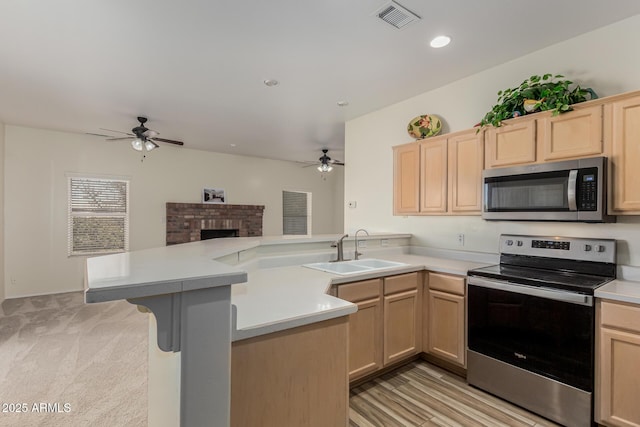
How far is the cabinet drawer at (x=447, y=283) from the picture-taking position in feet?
8.30

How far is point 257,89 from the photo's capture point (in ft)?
11.5

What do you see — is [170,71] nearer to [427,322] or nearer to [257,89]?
[257,89]

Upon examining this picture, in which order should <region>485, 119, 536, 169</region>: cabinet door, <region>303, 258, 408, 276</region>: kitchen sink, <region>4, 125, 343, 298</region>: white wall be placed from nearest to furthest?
<region>485, 119, 536, 169</region>: cabinet door → <region>303, 258, 408, 276</region>: kitchen sink → <region>4, 125, 343, 298</region>: white wall

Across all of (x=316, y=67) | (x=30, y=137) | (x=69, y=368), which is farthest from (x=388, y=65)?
(x=30, y=137)

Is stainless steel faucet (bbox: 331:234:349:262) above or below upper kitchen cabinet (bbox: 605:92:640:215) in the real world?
below

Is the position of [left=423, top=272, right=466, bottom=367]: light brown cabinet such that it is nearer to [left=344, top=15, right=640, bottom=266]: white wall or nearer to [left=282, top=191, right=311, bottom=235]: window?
[left=344, top=15, right=640, bottom=266]: white wall

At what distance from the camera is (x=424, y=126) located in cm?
344

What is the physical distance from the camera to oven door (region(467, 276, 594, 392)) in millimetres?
1885

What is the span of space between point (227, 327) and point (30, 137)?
6.23 metres

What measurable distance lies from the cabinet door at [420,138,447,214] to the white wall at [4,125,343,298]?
485cm

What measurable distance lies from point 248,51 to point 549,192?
2.64 metres

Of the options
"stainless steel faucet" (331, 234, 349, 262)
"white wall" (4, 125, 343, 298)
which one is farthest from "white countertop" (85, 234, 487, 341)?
"white wall" (4, 125, 343, 298)

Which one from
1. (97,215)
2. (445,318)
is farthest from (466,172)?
(97,215)

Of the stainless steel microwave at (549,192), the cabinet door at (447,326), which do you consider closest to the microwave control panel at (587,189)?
the stainless steel microwave at (549,192)
